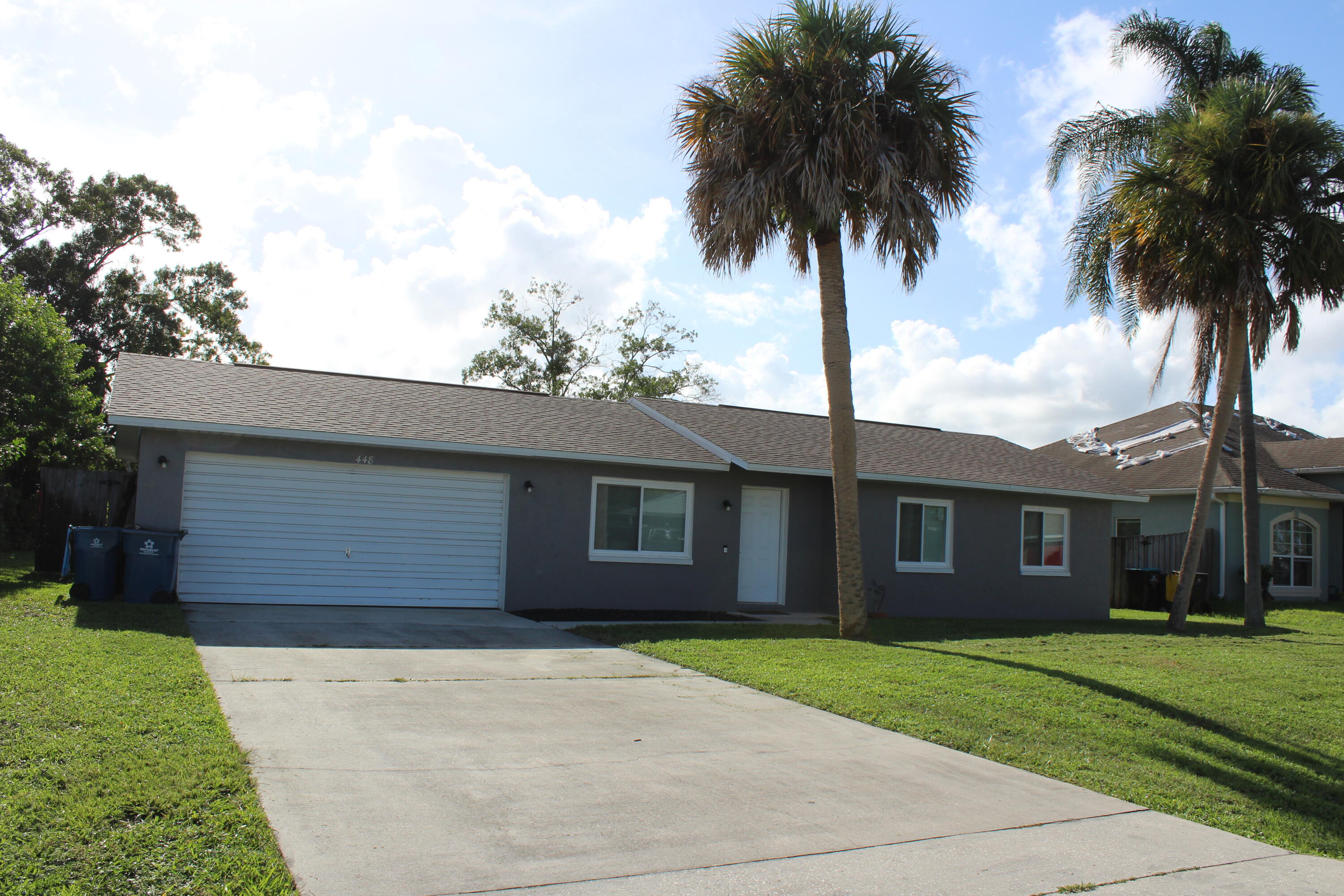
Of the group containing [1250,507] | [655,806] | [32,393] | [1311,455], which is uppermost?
[1311,455]

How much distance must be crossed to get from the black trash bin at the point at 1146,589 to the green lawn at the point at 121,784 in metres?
21.2

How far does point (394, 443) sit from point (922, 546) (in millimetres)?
9880

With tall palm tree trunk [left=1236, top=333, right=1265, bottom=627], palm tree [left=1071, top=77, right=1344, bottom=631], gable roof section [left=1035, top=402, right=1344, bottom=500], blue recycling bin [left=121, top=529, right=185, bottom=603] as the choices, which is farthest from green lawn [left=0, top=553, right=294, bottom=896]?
gable roof section [left=1035, top=402, right=1344, bottom=500]

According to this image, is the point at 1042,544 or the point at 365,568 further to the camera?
the point at 1042,544

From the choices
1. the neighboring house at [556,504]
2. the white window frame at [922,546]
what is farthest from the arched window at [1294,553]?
the white window frame at [922,546]

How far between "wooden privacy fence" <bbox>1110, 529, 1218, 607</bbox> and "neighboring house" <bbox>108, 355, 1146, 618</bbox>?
3936 millimetres

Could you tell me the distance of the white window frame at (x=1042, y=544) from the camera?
60.2 ft

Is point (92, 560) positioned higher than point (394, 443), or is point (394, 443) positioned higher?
point (394, 443)

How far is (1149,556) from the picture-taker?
23188 mm

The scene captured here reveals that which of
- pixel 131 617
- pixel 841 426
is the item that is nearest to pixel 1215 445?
pixel 841 426

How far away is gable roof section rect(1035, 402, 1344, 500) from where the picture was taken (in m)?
23.1

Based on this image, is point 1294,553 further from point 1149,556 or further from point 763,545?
point 763,545

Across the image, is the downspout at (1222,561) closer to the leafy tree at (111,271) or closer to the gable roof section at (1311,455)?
the gable roof section at (1311,455)

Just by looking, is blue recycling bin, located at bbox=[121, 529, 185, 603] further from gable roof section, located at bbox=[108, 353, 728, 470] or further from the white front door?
the white front door
